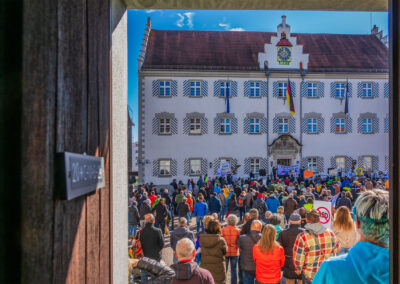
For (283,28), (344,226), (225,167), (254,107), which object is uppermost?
(283,28)

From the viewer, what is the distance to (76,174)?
1267 mm

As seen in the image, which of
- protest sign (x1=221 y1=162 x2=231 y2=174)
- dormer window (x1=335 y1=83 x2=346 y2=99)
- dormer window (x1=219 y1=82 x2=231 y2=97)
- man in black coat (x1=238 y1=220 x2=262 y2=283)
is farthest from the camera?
dormer window (x1=335 y1=83 x2=346 y2=99)

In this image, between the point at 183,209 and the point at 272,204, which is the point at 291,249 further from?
the point at 183,209

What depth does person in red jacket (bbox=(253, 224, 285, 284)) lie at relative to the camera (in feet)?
14.5

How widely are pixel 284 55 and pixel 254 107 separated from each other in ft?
18.3

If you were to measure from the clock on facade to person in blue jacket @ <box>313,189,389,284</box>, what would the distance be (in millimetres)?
28652

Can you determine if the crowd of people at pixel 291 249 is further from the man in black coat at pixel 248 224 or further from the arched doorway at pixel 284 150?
A: the arched doorway at pixel 284 150

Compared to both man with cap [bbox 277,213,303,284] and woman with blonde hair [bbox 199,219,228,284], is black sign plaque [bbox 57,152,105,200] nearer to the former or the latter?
woman with blonde hair [bbox 199,219,228,284]

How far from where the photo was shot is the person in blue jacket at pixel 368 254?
1633 mm

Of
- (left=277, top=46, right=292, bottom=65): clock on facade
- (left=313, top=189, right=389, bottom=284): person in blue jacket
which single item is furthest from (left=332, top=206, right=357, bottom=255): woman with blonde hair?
(left=277, top=46, right=292, bottom=65): clock on facade

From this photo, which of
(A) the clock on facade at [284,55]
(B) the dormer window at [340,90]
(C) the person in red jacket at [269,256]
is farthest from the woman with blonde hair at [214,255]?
(B) the dormer window at [340,90]

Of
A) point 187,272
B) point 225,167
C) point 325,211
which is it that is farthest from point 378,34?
point 187,272

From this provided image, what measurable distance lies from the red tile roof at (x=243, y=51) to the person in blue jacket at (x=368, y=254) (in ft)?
87.6

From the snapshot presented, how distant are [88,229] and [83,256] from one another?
0.13 m
